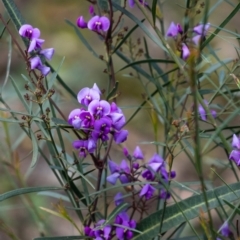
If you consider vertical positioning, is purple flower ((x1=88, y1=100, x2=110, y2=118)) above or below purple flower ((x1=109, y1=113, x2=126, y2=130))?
above

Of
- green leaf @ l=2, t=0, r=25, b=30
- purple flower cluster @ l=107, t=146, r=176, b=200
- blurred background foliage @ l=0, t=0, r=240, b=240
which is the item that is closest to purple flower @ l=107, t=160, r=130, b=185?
purple flower cluster @ l=107, t=146, r=176, b=200

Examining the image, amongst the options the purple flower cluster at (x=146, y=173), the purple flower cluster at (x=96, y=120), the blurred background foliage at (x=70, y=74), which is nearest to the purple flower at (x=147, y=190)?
the purple flower cluster at (x=146, y=173)

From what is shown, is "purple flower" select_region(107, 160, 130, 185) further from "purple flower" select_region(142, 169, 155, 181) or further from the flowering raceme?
the flowering raceme

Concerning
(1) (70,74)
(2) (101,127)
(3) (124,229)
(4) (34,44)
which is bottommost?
(3) (124,229)

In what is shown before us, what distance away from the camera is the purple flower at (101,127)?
0.60 metres

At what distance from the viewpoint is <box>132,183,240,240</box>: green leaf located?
24.6 inches

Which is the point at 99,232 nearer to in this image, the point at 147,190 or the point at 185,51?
the point at 147,190

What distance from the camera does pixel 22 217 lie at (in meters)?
1.66

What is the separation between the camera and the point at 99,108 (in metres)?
0.60

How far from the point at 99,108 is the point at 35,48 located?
4.8 inches

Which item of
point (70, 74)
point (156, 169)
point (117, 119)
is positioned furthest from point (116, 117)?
point (70, 74)

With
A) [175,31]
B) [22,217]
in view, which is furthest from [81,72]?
[175,31]

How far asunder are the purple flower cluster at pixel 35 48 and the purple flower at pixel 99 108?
7 centimetres

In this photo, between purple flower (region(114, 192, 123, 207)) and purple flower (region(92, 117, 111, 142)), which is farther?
purple flower (region(114, 192, 123, 207))
